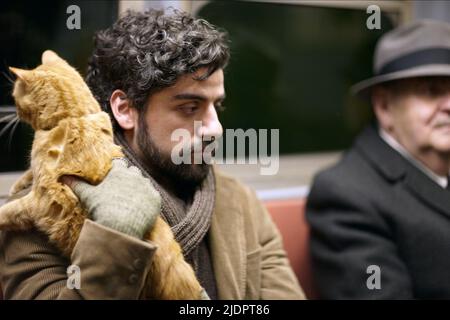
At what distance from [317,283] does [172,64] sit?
101cm

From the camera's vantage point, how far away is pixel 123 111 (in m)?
0.99

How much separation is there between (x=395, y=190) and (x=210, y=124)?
0.77 m

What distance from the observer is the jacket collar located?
144cm

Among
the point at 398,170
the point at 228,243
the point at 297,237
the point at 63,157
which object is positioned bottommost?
the point at 297,237

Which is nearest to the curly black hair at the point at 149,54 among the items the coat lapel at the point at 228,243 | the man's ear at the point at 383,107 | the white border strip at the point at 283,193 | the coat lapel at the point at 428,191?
the coat lapel at the point at 228,243

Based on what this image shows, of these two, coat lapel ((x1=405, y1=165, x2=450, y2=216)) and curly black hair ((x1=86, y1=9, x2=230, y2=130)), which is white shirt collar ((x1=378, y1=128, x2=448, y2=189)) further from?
curly black hair ((x1=86, y1=9, x2=230, y2=130))

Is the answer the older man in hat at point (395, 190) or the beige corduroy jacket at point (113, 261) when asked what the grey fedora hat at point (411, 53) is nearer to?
the older man in hat at point (395, 190)

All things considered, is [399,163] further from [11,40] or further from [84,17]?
[11,40]

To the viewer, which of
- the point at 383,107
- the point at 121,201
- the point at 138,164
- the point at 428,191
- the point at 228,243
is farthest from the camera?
the point at 383,107

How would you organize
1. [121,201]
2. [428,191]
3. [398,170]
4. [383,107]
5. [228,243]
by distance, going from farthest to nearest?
[383,107] < [398,170] < [428,191] < [228,243] < [121,201]

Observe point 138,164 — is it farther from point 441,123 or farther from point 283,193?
point 441,123

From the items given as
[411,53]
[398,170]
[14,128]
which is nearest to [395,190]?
[398,170]

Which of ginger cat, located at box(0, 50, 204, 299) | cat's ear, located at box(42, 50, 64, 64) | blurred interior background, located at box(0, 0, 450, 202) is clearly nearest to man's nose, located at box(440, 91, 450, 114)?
blurred interior background, located at box(0, 0, 450, 202)
